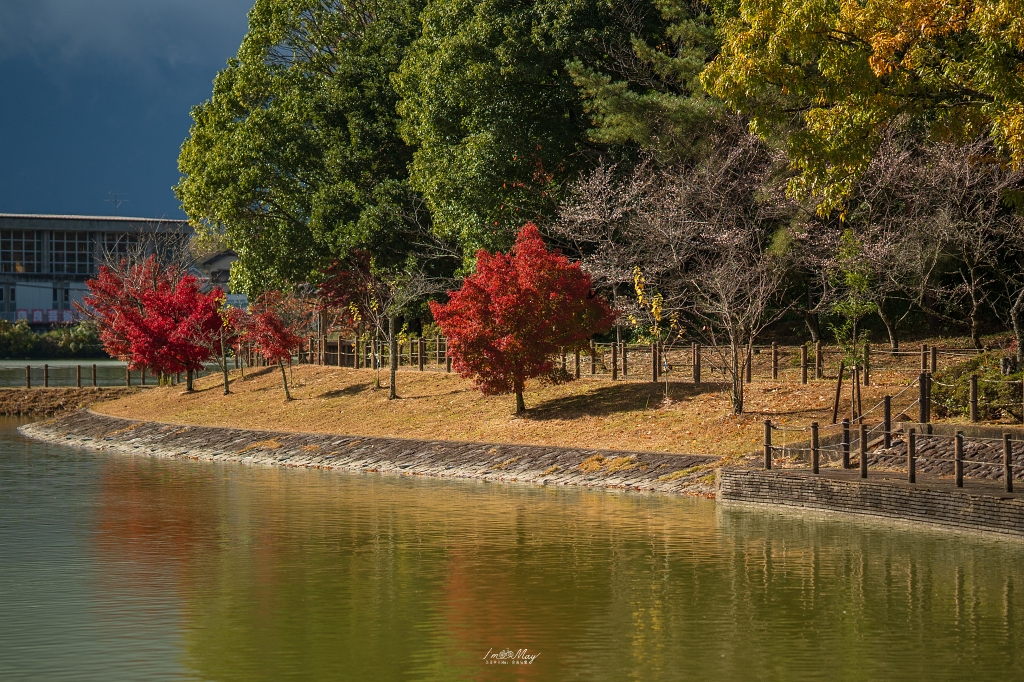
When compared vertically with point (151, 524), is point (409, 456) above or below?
above

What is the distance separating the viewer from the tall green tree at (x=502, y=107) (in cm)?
4138

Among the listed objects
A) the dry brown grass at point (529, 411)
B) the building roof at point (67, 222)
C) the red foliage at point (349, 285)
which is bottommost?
the dry brown grass at point (529, 411)

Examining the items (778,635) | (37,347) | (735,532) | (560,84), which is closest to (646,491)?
(735,532)

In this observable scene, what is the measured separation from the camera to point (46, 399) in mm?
59531

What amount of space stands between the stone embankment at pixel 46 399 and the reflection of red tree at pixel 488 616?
45.7m

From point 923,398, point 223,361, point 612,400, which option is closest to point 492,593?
point 923,398

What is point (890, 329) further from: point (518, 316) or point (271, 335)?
point (271, 335)

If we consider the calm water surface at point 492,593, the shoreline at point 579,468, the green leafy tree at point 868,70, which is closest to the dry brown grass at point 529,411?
the shoreline at point 579,468

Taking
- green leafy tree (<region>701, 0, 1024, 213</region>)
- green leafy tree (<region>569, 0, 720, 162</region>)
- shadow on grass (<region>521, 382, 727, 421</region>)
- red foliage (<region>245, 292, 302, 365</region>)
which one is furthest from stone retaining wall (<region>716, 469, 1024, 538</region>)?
red foliage (<region>245, 292, 302, 365</region>)

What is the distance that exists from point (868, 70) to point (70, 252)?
120 metres

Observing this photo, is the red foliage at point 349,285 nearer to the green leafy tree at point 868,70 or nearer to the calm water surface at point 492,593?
the calm water surface at point 492,593

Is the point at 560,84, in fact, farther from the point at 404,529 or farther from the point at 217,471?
the point at 404,529

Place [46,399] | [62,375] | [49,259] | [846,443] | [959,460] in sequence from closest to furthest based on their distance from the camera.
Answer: [959,460] → [846,443] → [46,399] → [62,375] → [49,259]

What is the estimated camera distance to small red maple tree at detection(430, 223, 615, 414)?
36938mm
